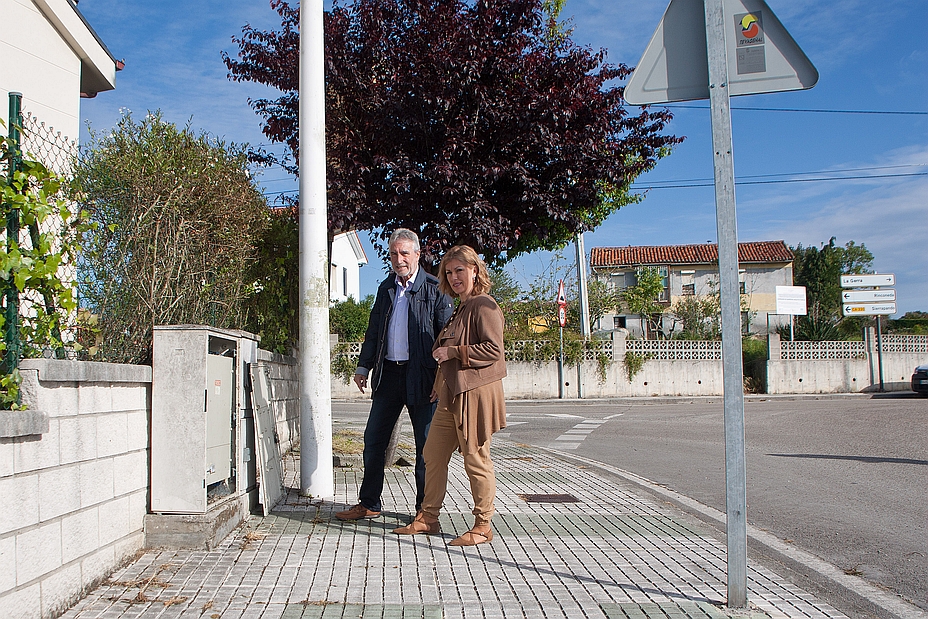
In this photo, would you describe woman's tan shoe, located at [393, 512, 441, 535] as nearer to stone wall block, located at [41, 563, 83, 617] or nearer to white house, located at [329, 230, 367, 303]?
stone wall block, located at [41, 563, 83, 617]

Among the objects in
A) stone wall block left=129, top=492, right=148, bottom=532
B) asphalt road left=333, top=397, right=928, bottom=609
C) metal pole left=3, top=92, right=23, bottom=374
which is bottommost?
asphalt road left=333, top=397, right=928, bottom=609

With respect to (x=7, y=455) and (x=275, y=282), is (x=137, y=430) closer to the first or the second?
(x=7, y=455)

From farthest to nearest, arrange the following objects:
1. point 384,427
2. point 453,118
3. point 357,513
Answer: point 453,118 < point 384,427 < point 357,513

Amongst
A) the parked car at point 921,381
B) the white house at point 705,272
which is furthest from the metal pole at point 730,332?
the white house at point 705,272

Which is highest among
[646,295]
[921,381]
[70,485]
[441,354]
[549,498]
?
[646,295]

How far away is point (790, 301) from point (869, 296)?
3.49 meters

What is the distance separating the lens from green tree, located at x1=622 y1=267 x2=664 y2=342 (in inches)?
1863

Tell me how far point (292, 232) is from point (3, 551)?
4.73 metres

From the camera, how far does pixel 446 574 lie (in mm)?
4172

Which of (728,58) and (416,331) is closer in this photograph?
(728,58)

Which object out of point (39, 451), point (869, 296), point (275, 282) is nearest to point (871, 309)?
point (869, 296)

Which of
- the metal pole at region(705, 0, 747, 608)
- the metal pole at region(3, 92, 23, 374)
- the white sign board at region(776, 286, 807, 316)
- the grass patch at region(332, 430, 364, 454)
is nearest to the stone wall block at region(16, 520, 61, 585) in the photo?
the metal pole at region(3, 92, 23, 374)

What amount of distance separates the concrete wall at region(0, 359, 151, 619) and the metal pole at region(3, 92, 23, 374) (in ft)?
0.23

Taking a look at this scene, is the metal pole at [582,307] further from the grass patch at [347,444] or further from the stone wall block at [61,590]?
the stone wall block at [61,590]
